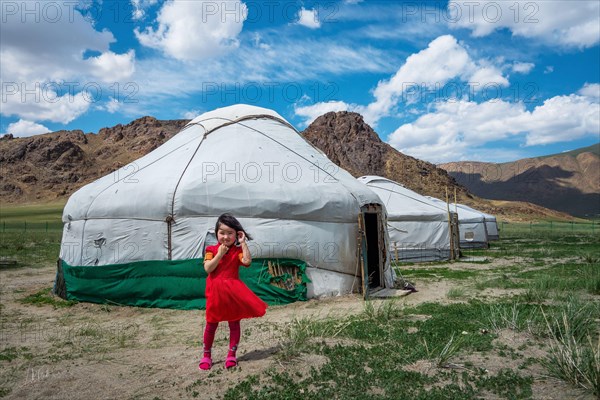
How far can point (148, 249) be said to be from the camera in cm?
790

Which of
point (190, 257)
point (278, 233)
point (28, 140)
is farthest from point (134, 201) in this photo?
point (28, 140)

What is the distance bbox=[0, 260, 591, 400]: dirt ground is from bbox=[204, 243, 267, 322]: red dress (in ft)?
1.65

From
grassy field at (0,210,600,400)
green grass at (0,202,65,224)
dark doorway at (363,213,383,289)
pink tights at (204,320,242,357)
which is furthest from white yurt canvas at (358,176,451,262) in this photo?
green grass at (0,202,65,224)

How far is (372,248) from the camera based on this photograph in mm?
10422

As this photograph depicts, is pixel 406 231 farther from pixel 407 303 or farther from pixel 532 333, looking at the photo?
pixel 532 333

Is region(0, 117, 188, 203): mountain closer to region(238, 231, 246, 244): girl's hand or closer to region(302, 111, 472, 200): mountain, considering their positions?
region(302, 111, 472, 200): mountain

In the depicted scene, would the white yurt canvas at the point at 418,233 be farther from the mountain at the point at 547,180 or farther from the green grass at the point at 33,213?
the mountain at the point at 547,180

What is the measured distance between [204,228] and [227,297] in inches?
146

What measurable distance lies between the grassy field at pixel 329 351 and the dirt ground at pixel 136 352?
0.02 m

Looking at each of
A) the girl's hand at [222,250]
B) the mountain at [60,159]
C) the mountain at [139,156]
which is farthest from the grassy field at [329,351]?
the mountain at [60,159]

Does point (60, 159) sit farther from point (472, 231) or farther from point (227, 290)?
point (227, 290)

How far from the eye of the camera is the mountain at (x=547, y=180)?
133625 mm

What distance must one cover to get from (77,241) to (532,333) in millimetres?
7775

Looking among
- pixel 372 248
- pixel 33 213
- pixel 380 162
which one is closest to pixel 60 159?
pixel 33 213
